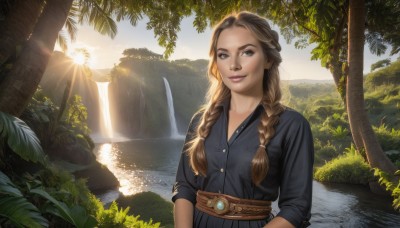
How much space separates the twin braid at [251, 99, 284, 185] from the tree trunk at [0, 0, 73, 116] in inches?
185

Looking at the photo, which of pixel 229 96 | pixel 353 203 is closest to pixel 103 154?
pixel 353 203

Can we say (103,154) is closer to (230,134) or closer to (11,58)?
(11,58)

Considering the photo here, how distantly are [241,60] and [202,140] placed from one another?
0.56 m

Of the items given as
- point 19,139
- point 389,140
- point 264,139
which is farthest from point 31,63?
point 389,140

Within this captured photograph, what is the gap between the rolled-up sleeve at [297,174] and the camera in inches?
72.2

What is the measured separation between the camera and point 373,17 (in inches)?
427

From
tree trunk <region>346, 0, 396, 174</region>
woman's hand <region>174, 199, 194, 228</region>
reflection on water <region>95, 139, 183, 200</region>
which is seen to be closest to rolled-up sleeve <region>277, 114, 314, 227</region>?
woman's hand <region>174, 199, 194, 228</region>

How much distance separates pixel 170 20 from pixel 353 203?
9.60 m

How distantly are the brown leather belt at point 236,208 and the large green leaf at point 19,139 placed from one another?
3313 mm

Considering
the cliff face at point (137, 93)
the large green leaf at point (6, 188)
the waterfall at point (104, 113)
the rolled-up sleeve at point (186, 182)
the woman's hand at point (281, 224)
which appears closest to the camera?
the woman's hand at point (281, 224)

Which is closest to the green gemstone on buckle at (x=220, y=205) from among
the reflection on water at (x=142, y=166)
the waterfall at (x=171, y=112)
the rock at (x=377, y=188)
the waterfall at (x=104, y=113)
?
the reflection on water at (x=142, y=166)

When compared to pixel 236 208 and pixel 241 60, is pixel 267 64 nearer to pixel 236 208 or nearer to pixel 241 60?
pixel 241 60

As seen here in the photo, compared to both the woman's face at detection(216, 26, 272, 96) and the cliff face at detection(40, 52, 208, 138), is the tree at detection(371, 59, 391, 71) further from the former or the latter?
the woman's face at detection(216, 26, 272, 96)

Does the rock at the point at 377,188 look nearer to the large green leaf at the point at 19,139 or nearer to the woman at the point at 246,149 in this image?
the large green leaf at the point at 19,139
